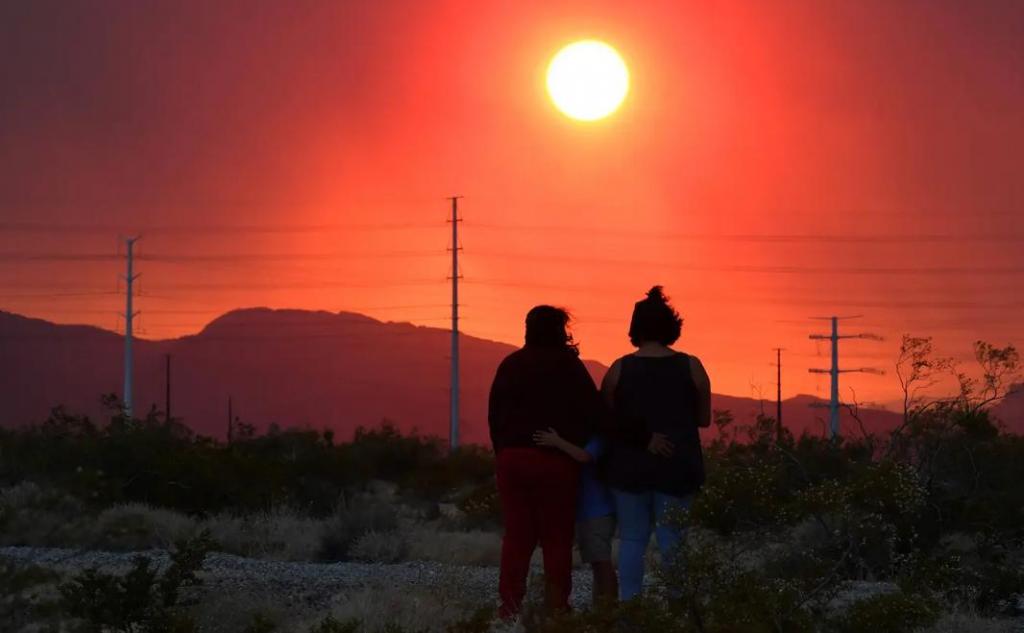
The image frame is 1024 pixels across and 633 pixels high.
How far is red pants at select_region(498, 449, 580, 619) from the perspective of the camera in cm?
1062

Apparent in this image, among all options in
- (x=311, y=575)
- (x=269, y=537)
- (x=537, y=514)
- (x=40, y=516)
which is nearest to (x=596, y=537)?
(x=537, y=514)

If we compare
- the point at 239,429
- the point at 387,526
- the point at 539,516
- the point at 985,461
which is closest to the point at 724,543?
the point at 539,516

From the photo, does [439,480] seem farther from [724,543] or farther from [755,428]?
[724,543]

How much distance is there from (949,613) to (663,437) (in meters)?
4.34

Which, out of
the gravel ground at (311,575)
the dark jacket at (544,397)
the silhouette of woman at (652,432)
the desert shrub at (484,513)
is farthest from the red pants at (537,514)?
the desert shrub at (484,513)

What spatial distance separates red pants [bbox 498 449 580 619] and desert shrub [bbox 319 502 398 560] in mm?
10175

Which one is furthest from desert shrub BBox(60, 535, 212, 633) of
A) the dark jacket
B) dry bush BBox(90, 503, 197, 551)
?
dry bush BBox(90, 503, 197, 551)

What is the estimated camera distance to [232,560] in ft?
58.5

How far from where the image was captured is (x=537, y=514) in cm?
1082

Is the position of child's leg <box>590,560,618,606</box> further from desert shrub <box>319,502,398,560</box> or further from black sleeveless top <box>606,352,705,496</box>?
desert shrub <box>319,502,398,560</box>

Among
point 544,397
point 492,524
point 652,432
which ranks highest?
point 544,397

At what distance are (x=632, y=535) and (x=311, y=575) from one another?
6.52 m

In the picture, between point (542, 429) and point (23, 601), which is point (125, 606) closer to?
point (23, 601)

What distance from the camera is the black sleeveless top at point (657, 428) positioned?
10.3 meters
